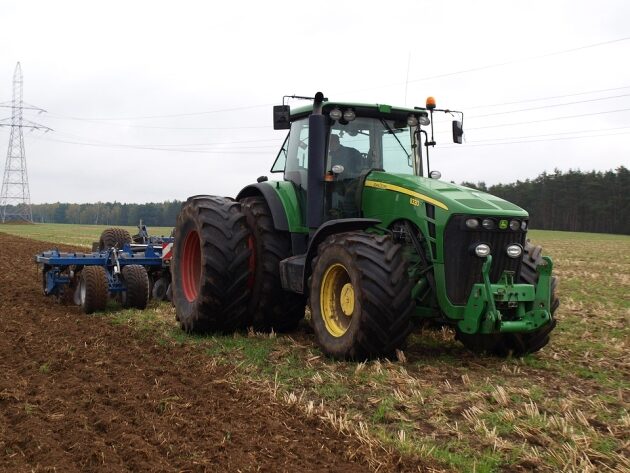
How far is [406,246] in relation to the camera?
622 centimetres

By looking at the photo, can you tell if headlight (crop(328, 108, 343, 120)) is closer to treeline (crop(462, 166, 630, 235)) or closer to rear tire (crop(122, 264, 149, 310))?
rear tire (crop(122, 264, 149, 310))

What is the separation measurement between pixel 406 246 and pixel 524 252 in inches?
48.2

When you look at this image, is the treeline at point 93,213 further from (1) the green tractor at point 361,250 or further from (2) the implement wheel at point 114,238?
(1) the green tractor at point 361,250

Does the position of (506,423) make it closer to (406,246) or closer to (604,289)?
(406,246)

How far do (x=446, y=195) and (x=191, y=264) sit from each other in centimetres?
387

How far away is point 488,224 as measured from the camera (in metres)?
5.87

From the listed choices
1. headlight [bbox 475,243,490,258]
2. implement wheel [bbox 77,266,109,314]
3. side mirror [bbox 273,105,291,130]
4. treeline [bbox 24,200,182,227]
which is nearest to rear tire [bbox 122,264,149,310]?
implement wheel [bbox 77,266,109,314]

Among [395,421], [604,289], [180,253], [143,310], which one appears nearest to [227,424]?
[395,421]

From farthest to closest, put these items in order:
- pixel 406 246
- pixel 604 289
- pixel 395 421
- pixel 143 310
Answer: pixel 604 289 < pixel 143 310 < pixel 406 246 < pixel 395 421

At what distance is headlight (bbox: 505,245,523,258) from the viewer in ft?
19.6

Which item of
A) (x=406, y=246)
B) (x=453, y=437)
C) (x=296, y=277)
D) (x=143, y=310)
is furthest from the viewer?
(x=143, y=310)

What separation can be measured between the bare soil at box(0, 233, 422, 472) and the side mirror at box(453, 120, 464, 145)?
149 inches

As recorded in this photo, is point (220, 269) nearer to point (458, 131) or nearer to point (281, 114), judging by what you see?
point (281, 114)

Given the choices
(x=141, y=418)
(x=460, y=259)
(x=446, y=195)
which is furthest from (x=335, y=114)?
(x=141, y=418)
